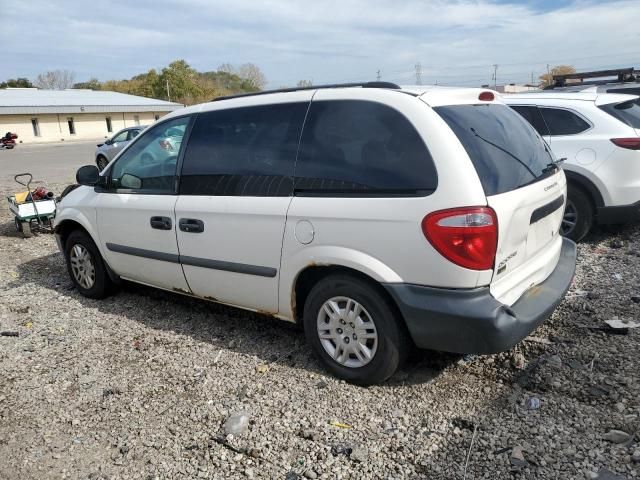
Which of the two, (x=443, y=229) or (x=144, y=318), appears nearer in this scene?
(x=443, y=229)

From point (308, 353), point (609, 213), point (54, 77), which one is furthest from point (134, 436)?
point (54, 77)

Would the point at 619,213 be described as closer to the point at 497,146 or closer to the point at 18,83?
the point at 497,146

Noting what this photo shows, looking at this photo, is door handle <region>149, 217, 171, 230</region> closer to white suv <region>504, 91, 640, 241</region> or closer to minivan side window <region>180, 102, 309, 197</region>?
minivan side window <region>180, 102, 309, 197</region>

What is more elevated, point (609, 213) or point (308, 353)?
point (609, 213)

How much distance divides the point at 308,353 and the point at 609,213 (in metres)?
4.10

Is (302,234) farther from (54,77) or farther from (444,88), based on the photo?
(54,77)

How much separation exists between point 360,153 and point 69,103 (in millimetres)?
53320

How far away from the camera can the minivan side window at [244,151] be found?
352 centimetres

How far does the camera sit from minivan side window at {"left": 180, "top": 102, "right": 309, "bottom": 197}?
3521mm

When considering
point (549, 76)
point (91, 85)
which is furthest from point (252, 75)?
point (549, 76)

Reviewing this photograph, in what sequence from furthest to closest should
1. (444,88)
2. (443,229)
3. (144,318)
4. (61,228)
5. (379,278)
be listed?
(61,228)
(144,318)
(444,88)
(379,278)
(443,229)

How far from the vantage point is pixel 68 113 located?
4766cm

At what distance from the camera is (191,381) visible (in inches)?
143

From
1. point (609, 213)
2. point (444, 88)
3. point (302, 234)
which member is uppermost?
point (444, 88)
